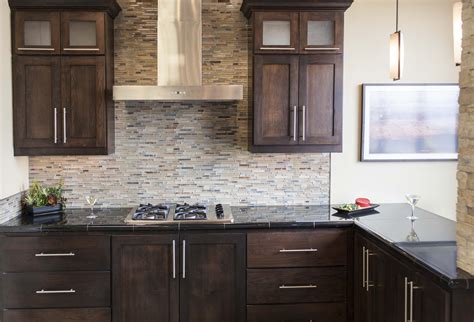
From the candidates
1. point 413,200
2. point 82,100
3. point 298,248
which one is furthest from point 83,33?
point 413,200

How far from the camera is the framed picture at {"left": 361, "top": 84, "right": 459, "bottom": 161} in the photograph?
400 centimetres

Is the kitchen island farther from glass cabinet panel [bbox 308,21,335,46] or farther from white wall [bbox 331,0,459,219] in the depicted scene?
glass cabinet panel [bbox 308,21,335,46]

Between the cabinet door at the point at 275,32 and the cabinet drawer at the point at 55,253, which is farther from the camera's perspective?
the cabinet door at the point at 275,32

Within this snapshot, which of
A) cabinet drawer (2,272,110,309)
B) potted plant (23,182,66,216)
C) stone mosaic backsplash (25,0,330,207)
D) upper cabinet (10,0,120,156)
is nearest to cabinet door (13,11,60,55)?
upper cabinet (10,0,120,156)

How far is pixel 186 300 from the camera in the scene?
329cm

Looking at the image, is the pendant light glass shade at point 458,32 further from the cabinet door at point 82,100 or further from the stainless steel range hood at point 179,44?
the cabinet door at point 82,100

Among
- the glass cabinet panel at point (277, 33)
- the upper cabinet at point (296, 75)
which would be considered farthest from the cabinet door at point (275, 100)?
the glass cabinet panel at point (277, 33)

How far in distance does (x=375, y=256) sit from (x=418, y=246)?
40cm

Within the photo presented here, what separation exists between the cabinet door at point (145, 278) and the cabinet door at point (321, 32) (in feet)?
5.69

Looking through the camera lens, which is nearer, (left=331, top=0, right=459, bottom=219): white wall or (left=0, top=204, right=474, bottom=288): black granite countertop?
(left=0, top=204, right=474, bottom=288): black granite countertop

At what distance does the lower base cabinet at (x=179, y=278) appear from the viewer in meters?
3.26

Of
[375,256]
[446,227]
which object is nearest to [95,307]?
[375,256]

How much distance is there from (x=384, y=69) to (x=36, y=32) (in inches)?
108

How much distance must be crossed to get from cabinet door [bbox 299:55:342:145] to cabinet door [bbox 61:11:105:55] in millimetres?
1503
